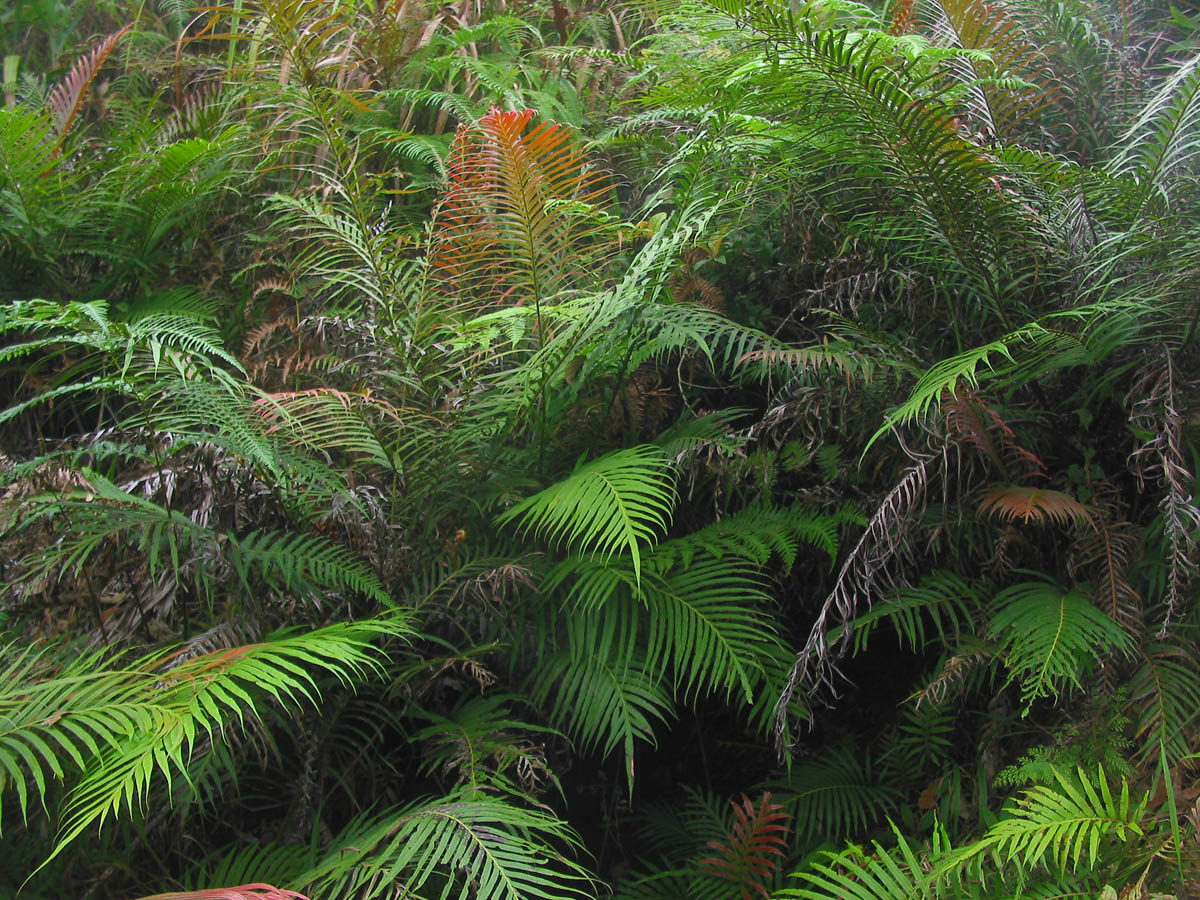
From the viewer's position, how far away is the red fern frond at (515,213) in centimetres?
215

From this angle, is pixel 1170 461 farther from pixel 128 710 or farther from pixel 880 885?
pixel 128 710

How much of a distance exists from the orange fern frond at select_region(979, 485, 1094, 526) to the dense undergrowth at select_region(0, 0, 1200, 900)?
22 mm

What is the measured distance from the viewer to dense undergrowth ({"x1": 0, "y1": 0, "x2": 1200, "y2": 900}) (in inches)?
66.9

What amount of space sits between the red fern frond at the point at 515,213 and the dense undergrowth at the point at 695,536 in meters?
0.02

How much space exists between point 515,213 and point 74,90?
251 centimetres

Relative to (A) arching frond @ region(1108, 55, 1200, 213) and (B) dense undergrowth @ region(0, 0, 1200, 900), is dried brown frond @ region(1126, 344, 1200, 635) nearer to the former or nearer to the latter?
(B) dense undergrowth @ region(0, 0, 1200, 900)

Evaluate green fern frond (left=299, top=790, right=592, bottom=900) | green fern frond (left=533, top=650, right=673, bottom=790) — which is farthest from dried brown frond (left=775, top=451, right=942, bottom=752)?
green fern frond (left=299, top=790, right=592, bottom=900)

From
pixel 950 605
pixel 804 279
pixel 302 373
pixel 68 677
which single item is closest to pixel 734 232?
pixel 804 279

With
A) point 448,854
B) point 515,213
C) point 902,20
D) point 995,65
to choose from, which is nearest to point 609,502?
point 448,854

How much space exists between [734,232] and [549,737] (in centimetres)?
149

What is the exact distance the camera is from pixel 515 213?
218 centimetres

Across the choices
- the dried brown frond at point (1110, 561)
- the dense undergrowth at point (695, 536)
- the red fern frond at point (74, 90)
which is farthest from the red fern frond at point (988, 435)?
the red fern frond at point (74, 90)

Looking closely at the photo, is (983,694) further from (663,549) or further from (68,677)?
(68,677)

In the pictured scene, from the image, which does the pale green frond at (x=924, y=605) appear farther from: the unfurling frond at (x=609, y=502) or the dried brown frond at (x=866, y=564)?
the unfurling frond at (x=609, y=502)
